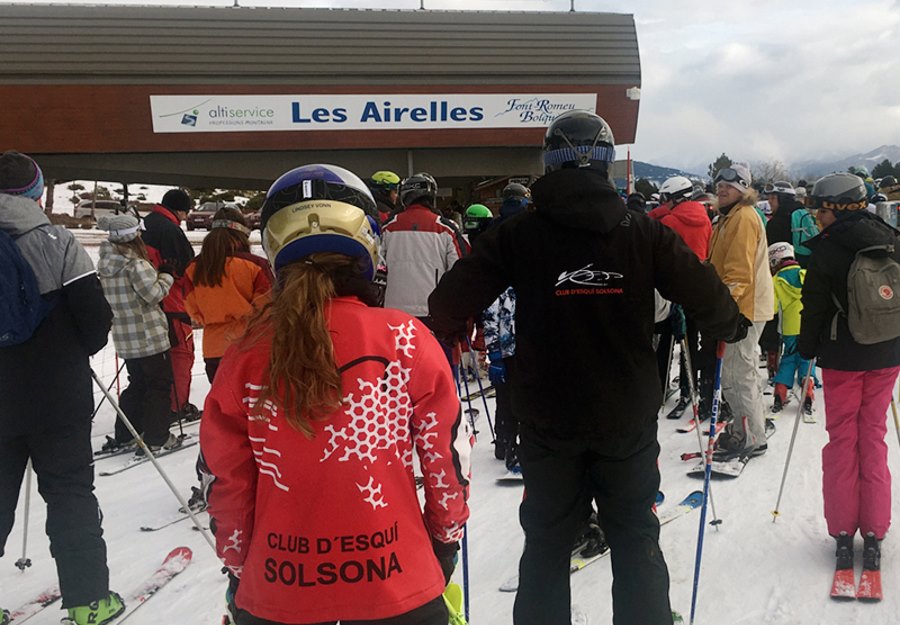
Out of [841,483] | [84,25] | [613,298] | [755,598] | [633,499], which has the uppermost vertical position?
[84,25]

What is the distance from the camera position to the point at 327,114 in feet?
45.2

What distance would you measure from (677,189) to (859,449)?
2.93 m

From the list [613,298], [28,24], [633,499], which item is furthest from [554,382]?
[28,24]

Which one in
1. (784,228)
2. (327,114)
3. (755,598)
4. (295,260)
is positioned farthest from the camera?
(327,114)

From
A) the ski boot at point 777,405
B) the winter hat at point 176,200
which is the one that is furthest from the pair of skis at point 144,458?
the ski boot at point 777,405

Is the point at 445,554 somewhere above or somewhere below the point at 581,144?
below

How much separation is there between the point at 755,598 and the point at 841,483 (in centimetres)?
74

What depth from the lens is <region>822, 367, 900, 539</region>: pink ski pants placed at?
3.15 meters

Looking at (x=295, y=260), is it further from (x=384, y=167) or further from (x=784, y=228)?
(x=384, y=167)

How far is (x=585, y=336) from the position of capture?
7.18 feet

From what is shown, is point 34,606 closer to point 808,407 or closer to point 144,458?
point 144,458

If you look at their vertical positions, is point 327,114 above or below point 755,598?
above

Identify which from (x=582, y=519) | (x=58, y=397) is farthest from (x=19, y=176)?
(x=582, y=519)

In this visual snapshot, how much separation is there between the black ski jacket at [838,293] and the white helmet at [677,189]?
8.12ft
